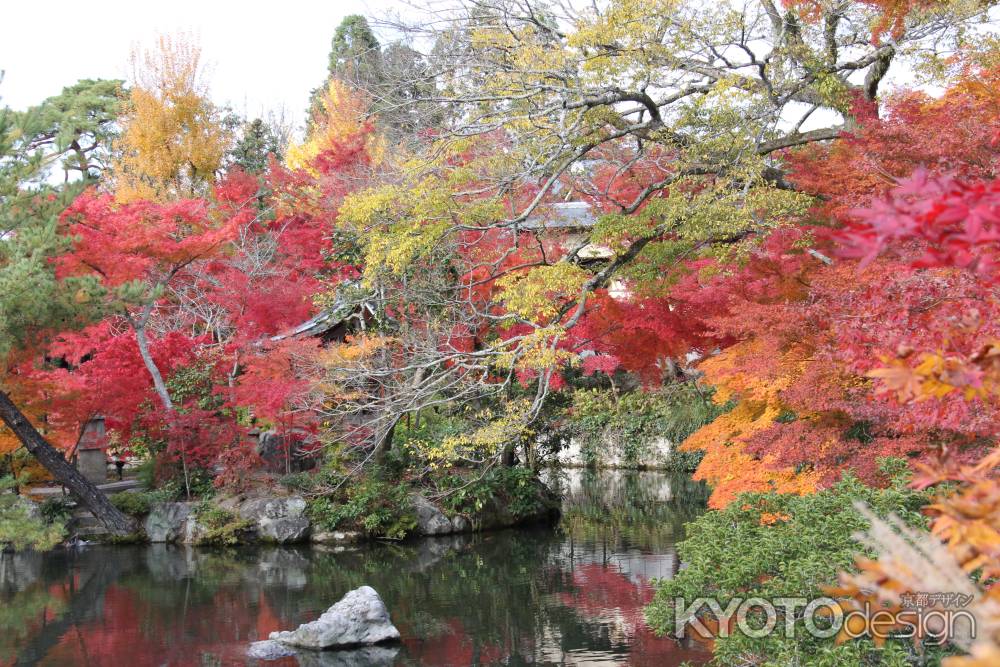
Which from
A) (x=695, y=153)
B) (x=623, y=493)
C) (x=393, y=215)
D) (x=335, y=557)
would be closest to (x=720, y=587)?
(x=695, y=153)

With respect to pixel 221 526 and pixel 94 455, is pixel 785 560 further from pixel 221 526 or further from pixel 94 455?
pixel 94 455

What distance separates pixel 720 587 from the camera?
4.98 meters

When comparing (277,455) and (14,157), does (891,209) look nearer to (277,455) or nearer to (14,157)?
(14,157)

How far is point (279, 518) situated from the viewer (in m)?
12.5

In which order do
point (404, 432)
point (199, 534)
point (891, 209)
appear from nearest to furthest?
point (891, 209), point (199, 534), point (404, 432)

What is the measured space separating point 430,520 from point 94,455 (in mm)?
7329

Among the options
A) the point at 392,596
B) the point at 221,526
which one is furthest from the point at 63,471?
the point at 392,596

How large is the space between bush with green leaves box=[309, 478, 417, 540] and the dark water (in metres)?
0.33

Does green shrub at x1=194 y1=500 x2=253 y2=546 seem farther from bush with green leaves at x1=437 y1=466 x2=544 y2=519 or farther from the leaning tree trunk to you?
bush with green leaves at x1=437 y1=466 x2=544 y2=519

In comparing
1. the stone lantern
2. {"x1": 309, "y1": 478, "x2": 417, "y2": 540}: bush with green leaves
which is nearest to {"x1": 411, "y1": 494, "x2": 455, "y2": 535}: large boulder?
{"x1": 309, "y1": 478, "x2": 417, "y2": 540}: bush with green leaves

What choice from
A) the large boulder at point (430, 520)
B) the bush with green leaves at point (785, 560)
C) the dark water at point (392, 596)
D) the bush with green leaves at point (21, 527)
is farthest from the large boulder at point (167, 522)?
the bush with green leaves at point (785, 560)

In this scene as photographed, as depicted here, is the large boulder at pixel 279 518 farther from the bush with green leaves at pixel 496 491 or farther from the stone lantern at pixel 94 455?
the stone lantern at pixel 94 455

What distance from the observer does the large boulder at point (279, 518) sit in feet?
40.7

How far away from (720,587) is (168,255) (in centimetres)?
1013
